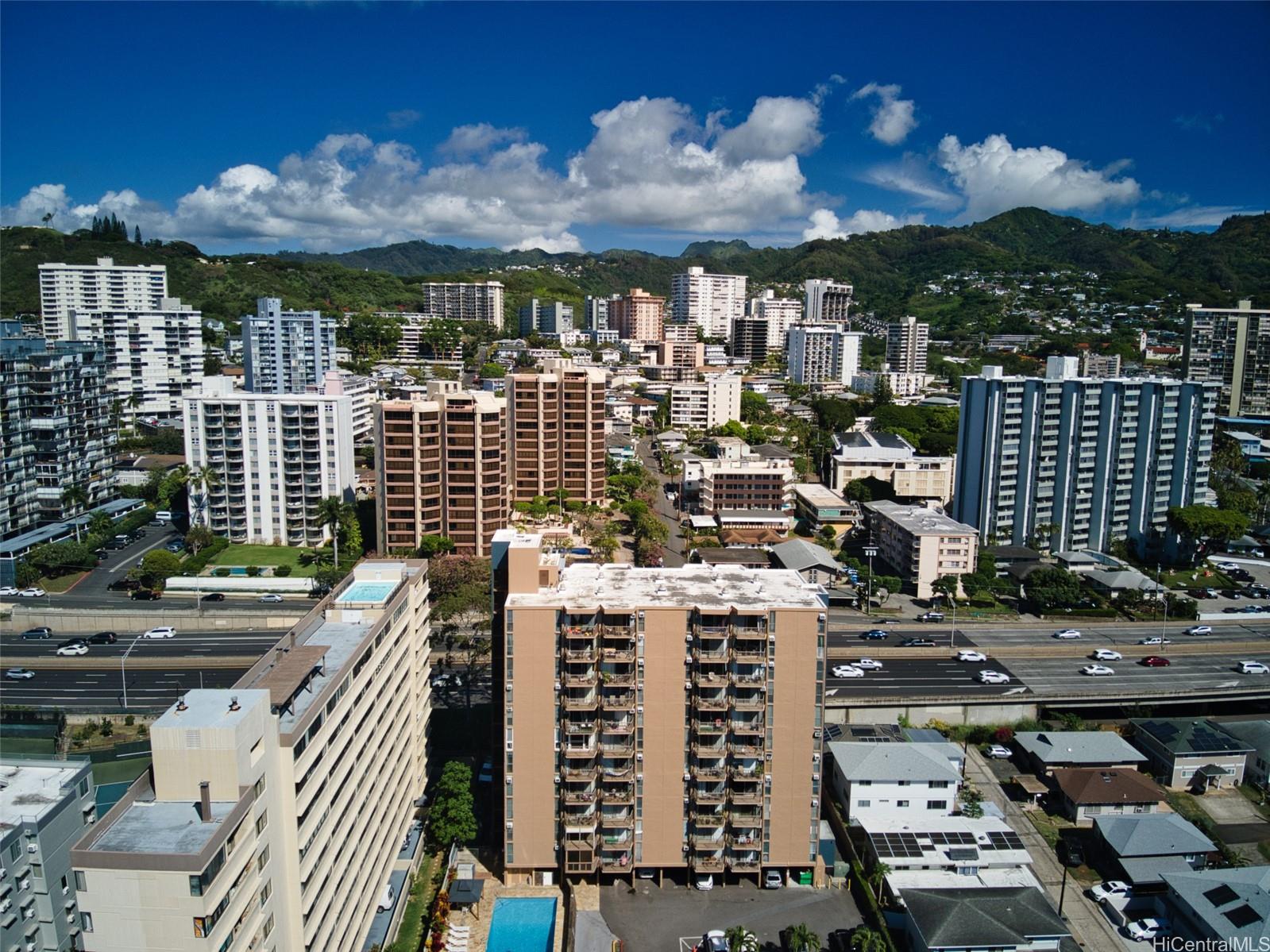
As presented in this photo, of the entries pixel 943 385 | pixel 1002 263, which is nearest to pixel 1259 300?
pixel 943 385

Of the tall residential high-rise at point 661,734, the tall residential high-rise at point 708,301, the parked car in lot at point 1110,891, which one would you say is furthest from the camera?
the tall residential high-rise at point 708,301

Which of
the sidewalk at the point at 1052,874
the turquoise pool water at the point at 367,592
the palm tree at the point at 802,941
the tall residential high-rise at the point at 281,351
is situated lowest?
the sidewalk at the point at 1052,874

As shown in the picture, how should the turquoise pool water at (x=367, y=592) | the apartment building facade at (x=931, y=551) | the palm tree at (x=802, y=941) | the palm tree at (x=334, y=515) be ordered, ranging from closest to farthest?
the palm tree at (x=802, y=941) → the turquoise pool water at (x=367, y=592) → the apartment building facade at (x=931, y=551) → the palm tree at (x=334, y=515)

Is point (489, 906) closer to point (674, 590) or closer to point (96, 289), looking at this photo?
point (674, 590)

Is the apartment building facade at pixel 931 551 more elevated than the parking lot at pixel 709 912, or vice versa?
the apartment building facade at pixel 931 551

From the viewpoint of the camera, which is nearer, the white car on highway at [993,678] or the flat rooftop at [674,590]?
the flat rooftop at [674,590]

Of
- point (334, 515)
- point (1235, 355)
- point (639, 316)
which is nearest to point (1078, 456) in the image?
point (334, 515)

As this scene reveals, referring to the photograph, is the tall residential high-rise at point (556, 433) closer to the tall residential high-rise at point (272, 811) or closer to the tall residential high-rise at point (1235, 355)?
the tall residential high-rise at point (272, 811)

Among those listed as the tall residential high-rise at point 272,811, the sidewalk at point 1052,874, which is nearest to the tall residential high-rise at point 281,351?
the tall residential high-rise at point 272,811
